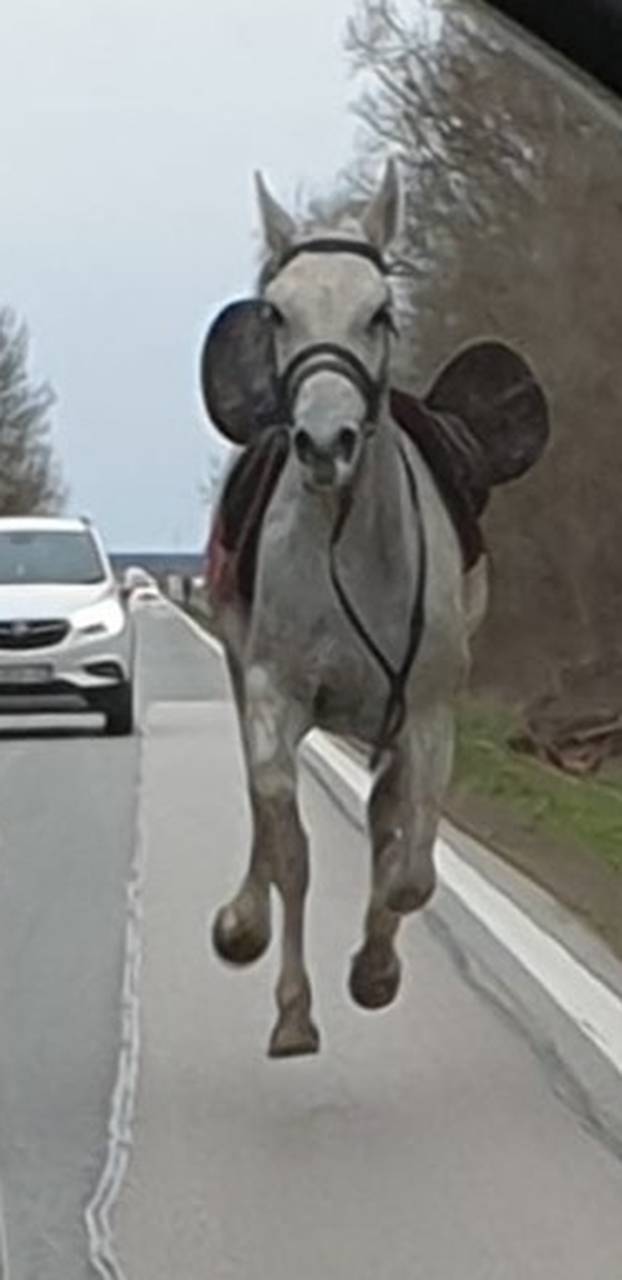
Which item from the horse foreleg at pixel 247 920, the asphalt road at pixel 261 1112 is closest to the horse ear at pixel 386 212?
the horse foreleg at pixel 247 920

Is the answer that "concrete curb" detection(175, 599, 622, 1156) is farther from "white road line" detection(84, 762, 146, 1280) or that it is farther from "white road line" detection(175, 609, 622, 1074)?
"white road line" detection(84, 762, 146, 1280)

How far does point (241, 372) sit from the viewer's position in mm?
3660

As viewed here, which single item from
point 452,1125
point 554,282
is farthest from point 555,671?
point 452,1125

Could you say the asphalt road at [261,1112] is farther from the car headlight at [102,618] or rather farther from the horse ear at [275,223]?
the horse ear at [275,223]

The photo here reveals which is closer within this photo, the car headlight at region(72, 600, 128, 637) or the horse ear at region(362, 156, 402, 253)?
the horse ear at region(362, 156, 402, 253)

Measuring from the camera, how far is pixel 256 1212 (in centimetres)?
614

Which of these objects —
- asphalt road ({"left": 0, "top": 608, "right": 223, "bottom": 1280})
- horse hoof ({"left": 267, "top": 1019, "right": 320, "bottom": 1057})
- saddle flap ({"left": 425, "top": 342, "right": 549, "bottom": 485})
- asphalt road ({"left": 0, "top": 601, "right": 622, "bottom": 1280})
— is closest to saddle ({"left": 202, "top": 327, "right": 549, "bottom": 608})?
saddle flap ({"left": 425, "top": 342, "right": 549, "bottom": 485})

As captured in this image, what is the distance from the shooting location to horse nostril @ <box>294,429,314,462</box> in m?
3.90

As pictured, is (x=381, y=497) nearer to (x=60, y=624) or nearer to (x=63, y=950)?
(x=60, y=624)

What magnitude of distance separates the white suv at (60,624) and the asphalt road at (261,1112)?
388mm

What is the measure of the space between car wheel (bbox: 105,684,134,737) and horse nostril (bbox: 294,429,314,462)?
674 mm

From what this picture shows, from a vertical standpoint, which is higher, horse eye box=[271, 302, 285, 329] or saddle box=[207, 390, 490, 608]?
horse eye box=[271, 302, 285, 329]

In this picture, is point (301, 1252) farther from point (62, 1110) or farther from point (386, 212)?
point (386, 212)

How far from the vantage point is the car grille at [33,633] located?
380 cm
